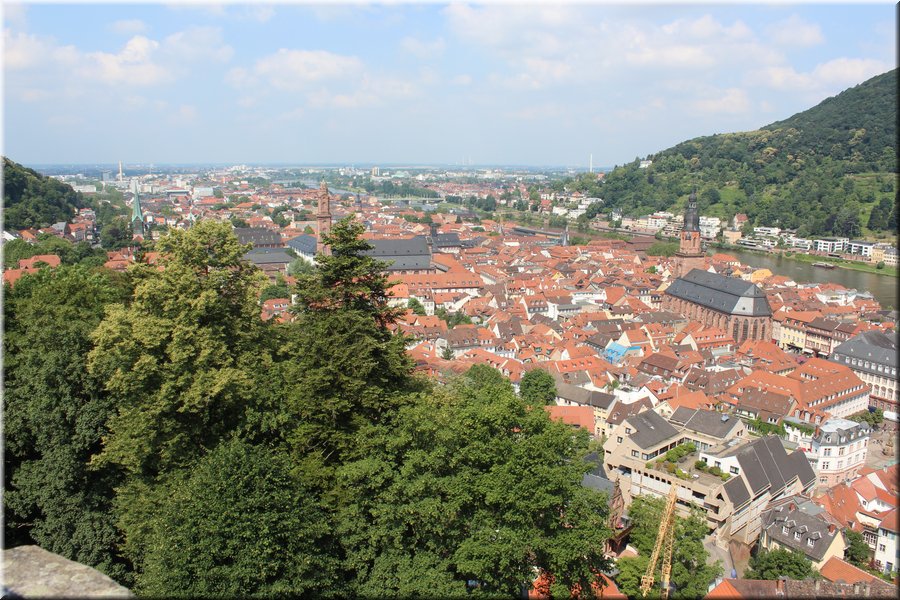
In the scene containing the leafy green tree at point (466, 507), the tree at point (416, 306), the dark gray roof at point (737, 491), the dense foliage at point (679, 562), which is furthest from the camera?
the tree at point (416, 306)

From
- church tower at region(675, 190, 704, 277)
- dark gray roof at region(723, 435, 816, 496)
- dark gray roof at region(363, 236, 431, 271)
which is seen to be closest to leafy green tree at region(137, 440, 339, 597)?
dark gray roof at region(723, 435, 816, 496)

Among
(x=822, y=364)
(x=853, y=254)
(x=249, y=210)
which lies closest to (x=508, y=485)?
(x=822, y=364)

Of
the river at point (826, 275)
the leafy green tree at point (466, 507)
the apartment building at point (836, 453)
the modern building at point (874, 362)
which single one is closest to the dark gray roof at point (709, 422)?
the apartment building at point (836, 453)

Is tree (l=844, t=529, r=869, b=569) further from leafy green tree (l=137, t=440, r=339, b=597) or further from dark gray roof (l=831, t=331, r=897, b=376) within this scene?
dark gray roof (l=831, t=331, r=897, b=376)

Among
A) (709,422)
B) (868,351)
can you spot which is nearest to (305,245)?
(868,351)

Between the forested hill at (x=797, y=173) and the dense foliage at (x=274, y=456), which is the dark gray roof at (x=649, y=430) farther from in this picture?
the forested hill at (x=797, y=173)
